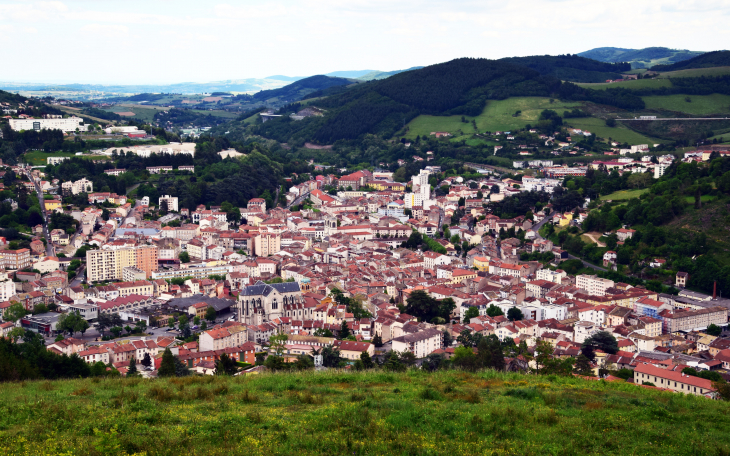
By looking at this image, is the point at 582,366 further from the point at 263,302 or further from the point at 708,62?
the point at 708,62

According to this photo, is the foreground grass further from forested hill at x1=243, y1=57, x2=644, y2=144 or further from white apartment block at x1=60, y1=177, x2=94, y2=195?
forested hill at x1=243, y1=57, x2=644, y2=144

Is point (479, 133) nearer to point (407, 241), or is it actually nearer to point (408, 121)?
point (408, 121)

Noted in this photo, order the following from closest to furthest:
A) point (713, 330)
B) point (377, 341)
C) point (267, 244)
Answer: point (377, 341) < point (713, 330) < point (267, 244)

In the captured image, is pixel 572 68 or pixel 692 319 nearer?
pixel 692 319

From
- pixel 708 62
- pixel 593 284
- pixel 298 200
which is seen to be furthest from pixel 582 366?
pixel 708 62

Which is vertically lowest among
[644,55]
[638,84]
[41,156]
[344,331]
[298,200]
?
[344,331]

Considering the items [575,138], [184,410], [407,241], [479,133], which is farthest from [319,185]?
[184,410]
